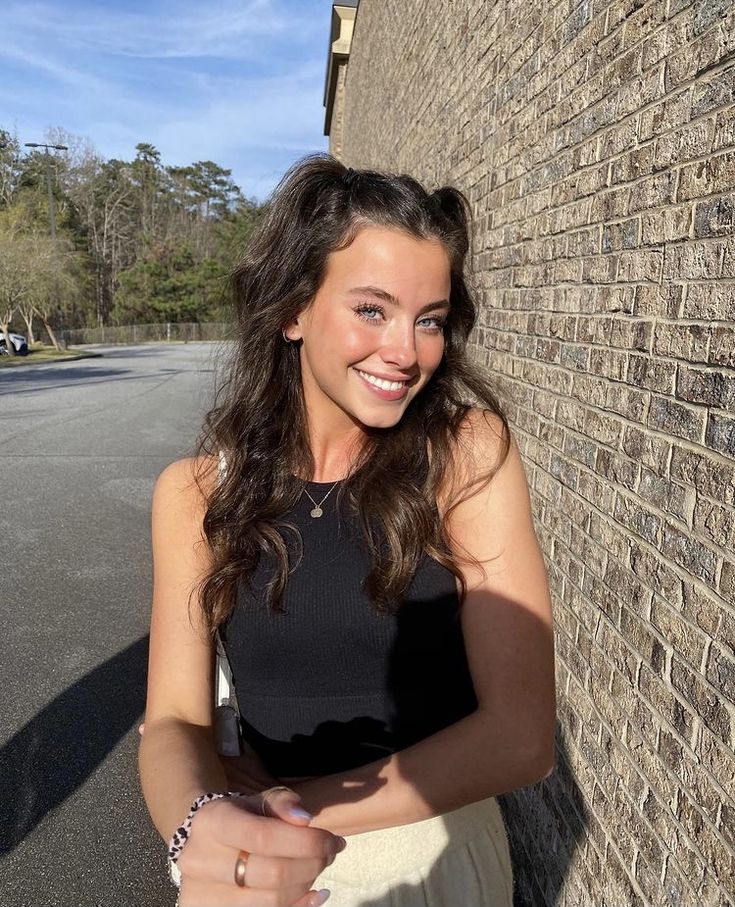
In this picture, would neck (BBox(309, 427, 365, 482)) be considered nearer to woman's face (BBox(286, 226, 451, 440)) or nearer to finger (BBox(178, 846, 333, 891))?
woman's face (BBox(286, 226, 451, 440))

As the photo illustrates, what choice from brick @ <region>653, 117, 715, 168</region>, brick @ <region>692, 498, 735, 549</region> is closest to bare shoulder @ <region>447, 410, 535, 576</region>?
brick @ <region>692, 498, 735, 549</region>

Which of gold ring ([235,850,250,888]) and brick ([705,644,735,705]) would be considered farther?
brick ([705,644,735,705])

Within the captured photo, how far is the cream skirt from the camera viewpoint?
1.36 metres

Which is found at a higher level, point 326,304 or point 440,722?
point 326,304

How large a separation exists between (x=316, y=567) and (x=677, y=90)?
1.42 meters

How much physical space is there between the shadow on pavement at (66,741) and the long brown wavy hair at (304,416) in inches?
92.6

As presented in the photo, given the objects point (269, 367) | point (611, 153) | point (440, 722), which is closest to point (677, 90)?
point (611, 153)

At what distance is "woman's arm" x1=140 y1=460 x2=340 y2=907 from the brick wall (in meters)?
0.96

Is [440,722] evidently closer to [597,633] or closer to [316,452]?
[316,452]

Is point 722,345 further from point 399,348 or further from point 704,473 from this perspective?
point 399,348

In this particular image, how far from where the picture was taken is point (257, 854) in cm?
91

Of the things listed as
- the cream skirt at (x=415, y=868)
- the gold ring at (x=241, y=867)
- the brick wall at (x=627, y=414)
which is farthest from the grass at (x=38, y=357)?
the gold ring at (x=241, y=867)

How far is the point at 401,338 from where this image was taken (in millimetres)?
1476

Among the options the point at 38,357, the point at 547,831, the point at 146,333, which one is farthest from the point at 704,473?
the point at 146,333
